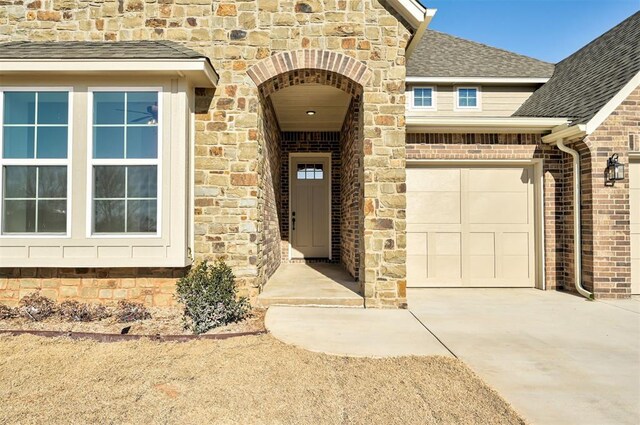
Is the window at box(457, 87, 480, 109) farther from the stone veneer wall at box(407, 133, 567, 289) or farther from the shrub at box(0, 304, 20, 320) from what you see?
the shrub at box(0, 304, 20, 320)

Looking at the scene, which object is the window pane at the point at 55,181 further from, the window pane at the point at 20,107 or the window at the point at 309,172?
the window at the point at 309,172

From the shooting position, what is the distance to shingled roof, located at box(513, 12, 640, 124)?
597 cm

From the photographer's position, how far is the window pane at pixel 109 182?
4.55m

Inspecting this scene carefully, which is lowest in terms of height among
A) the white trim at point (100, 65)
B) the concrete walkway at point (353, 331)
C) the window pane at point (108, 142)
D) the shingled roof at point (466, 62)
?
the concrete walkway at point (353, 331)

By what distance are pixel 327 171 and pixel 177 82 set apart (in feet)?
16.2

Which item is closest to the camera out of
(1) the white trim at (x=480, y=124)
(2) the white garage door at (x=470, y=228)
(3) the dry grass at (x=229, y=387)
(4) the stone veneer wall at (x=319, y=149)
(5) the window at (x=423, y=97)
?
(3) the dry grass at (x=229, y=387)

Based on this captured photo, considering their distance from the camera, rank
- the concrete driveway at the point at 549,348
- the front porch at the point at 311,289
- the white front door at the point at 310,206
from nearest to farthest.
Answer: the concrete driveway at the point at 549,348, the front porch at the point at 311,289, the white front door at the point at 310,206

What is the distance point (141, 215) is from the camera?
4.57m

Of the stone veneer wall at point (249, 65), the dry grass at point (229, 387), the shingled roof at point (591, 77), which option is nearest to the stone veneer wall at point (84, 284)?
the stone veneer wall at point (249, 65)

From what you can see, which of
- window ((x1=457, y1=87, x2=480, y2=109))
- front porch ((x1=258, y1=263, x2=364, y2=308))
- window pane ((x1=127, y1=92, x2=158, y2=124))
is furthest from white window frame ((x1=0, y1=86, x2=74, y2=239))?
window ((x1=457, y1=87, x2=480, y2=109))

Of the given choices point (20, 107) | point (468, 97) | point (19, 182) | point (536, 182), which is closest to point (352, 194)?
point (536, 182)

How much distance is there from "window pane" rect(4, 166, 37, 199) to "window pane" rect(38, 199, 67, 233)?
213 mm

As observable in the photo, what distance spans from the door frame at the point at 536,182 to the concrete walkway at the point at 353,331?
9.59 ft

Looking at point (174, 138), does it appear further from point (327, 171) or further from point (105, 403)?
point (327, 171)
